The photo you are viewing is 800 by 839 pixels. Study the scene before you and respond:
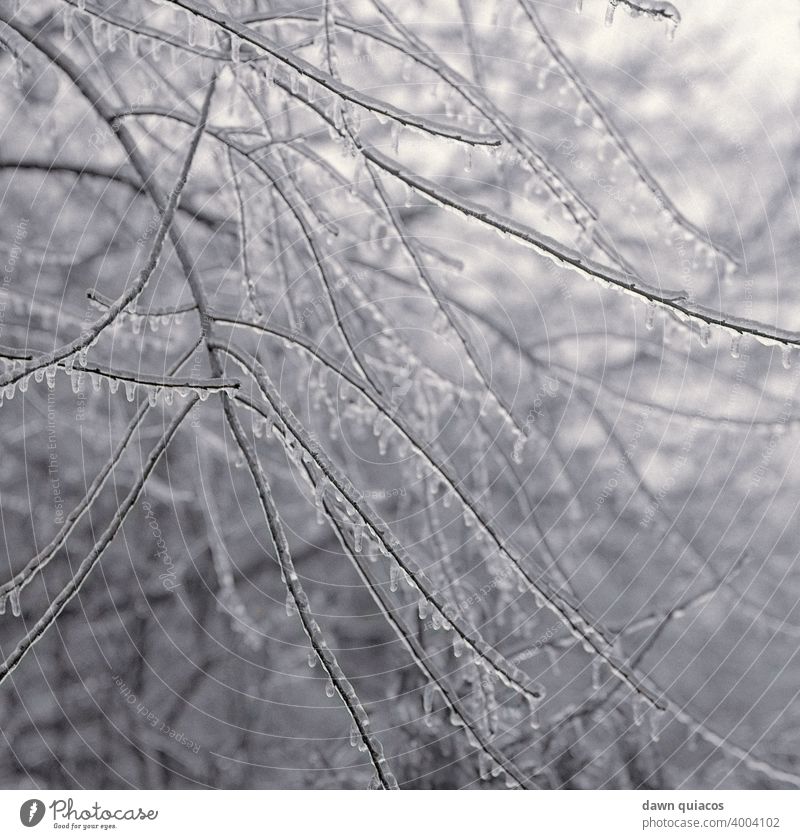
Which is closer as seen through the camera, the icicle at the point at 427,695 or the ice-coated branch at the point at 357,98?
the ice-coated branch at the point at 357,98

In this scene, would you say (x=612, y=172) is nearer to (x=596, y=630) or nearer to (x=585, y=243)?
(x=585, y=243)

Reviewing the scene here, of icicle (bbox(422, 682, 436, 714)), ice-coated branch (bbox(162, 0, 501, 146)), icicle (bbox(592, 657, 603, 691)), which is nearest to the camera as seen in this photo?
ice-coated branch (bbox(162, 0, 501, 146))

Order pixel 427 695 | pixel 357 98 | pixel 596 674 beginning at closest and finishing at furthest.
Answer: pixel 357 98 → pixel 427 695 → pixel 596 674

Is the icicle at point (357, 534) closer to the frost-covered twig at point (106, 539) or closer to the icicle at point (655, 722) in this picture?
the frost-covered twig at point (106, 539)

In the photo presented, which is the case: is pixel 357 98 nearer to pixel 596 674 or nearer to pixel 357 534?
pixel 357 534

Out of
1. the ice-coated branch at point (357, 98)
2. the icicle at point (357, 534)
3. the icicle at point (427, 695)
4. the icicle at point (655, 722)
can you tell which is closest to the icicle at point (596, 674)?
the icicle at point (655, 722)

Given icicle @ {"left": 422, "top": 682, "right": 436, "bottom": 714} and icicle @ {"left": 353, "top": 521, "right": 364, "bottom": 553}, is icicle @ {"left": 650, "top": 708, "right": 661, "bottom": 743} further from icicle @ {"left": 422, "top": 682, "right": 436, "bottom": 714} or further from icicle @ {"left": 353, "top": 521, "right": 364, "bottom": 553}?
icicle @ {"left": 353, "top": 521, "right": 364, "bottom": 553}

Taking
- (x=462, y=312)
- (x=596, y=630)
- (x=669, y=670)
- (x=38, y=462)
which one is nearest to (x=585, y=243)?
(x=462, y=312)

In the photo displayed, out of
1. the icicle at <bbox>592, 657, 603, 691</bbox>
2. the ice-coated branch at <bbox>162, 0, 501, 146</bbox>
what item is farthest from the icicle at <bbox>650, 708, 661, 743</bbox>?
the ice-coated branch at <bbox>162, 0, 501, 146</bbox>

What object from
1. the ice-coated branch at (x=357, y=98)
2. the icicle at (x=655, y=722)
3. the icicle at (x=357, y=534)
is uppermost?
the ice-coated branch at (x=357, y=98)

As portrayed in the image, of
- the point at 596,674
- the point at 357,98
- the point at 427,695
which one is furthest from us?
the point at 596,674

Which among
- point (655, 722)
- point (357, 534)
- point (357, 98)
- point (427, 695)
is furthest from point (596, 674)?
point (357, 98)
